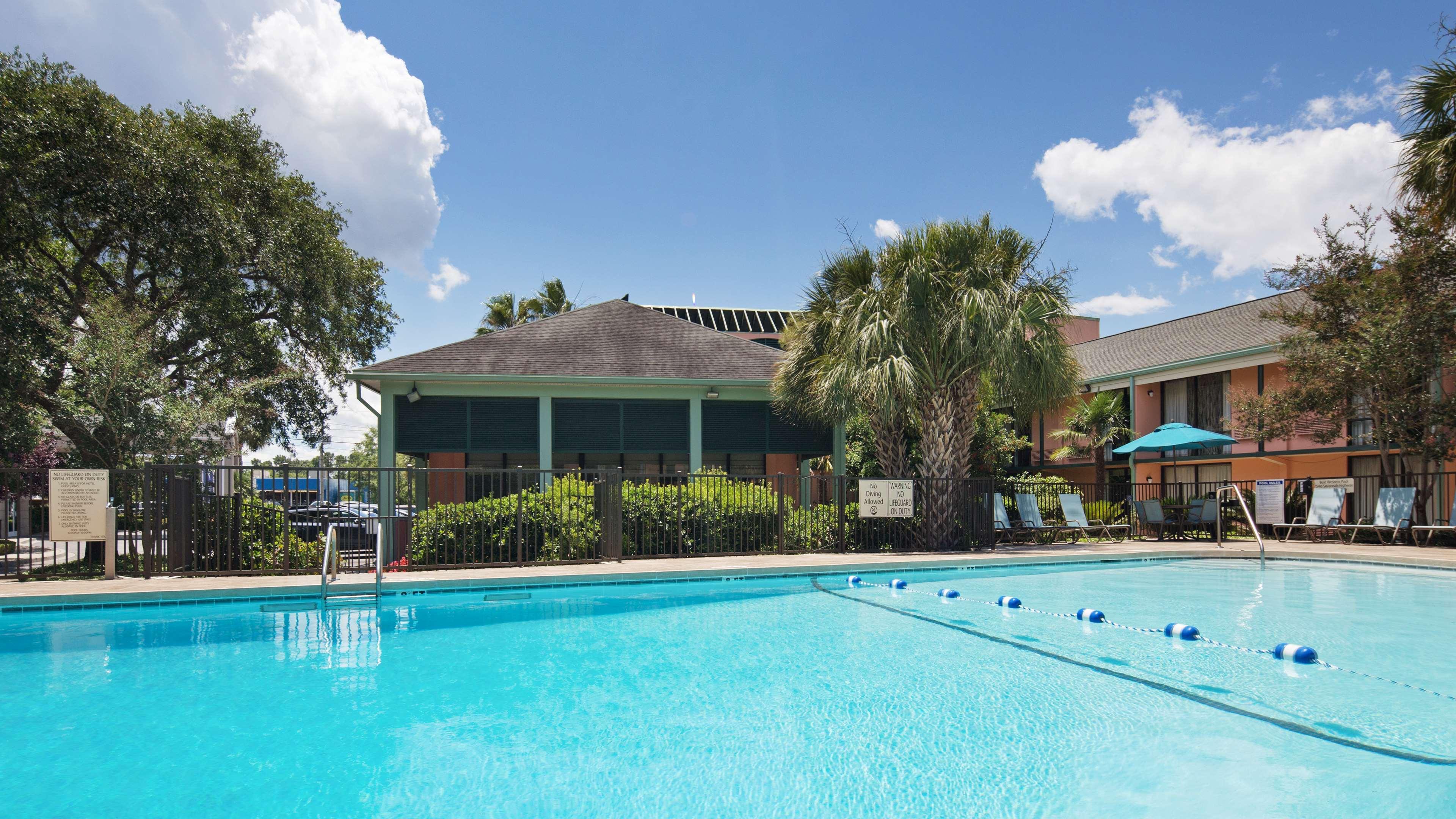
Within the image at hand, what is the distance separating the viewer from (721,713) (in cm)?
490

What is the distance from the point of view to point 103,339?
10859 mm

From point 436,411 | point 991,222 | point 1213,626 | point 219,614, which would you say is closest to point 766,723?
point 1213,626

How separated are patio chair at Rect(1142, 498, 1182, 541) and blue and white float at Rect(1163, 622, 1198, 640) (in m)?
9.89

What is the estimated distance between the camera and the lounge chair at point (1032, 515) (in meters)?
15.3

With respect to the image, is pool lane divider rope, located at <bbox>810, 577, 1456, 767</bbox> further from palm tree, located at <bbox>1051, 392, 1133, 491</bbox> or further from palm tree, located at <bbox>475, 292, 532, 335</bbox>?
palm tree, located at <bbox>475, 292, 532, 335</bbox>

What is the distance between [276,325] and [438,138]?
562 centimetres

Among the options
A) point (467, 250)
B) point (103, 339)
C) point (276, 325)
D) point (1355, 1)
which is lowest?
point (103, 339)

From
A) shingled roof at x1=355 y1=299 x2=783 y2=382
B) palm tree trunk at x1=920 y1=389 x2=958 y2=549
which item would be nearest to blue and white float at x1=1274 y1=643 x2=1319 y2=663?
palm tree trunk at x1=920 y1=389 x2=958 y2=549

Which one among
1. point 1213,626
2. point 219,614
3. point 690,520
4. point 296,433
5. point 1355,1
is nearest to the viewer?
point 1213,626

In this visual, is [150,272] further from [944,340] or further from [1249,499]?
[1249,499]

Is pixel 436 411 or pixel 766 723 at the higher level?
pixel 436 411

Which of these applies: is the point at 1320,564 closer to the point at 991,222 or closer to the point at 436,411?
the point at 991,222

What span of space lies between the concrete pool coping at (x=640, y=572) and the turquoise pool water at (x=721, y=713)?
24cm

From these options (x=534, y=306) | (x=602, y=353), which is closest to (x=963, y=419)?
(x=602, y=353)
